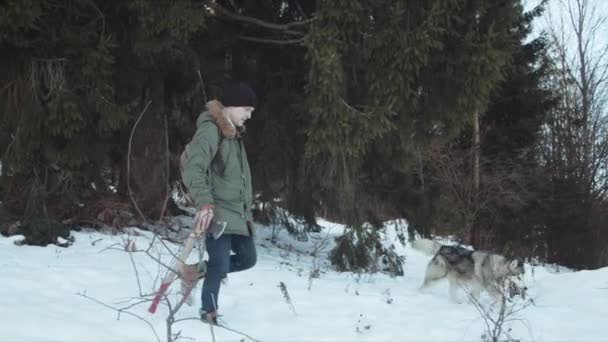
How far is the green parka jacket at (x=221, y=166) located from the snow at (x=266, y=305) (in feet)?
2.77

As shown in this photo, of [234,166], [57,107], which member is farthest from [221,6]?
[234,166]

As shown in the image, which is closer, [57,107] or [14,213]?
[57,107]

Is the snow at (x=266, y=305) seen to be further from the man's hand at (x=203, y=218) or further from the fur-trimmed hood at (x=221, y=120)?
the fur-trimmed hood at (x=221, y=120)

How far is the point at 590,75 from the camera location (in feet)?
79.3

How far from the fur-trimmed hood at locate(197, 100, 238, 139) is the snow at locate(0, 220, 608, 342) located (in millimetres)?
1401

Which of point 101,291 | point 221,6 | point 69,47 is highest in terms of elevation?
point 221,6

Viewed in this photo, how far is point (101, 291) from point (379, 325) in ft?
7.63

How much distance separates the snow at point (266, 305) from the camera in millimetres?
4273

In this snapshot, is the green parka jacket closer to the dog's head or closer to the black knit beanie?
the black knit beanie

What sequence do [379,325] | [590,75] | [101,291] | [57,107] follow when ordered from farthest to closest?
[590,75], [57,107], [101,291], [379,325]

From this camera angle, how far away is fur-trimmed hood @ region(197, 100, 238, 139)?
14.2ft

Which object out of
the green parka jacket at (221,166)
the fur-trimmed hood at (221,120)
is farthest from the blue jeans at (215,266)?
the fur-trimmed hood at (221,120)

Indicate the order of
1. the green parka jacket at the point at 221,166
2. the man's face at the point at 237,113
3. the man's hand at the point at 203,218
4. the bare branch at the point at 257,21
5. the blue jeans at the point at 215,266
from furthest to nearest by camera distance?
the bare branch at the point at 257,21 → the man's face at the point at 237,113 → the blue jeans at the point at 215,266 → the green parka jacket at the point at 221,166 → the man's hand at the point at 203,218

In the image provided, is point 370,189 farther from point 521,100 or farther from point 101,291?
point 521,100
